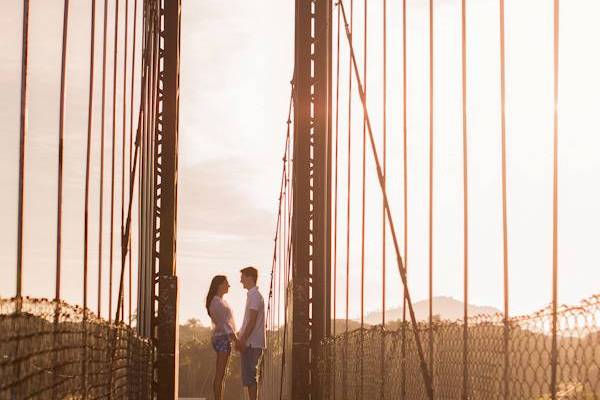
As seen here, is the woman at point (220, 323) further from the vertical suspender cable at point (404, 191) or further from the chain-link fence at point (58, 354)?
the vertical suspender cable at point (404, 191)

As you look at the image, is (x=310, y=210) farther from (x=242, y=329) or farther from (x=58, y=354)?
(x=58, y=354)

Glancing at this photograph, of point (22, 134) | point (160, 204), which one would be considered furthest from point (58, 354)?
point (160, 204)

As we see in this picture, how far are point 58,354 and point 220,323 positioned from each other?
6.45m

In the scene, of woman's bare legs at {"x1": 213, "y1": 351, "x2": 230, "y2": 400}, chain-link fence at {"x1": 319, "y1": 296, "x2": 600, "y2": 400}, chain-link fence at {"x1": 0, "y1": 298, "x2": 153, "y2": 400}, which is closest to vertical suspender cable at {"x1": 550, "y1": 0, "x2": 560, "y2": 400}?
chain-link fence at {"x1": 319, "y1": 296, "x2": 600, "y2": 400}

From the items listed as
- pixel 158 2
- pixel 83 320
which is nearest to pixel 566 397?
pixel 83 320

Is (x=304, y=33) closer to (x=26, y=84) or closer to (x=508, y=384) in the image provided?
(x=26, y=84)

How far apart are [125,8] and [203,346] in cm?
4941

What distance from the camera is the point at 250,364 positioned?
10562mm

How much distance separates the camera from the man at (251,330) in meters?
10.4

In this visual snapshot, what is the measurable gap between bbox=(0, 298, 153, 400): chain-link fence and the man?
13.8ft

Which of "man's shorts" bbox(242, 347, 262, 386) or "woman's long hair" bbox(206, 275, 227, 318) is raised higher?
"woman's long hair" bbox(206, 275, 227, 318)

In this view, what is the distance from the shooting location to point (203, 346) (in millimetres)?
56594

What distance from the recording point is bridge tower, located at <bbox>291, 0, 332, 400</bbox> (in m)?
8.70

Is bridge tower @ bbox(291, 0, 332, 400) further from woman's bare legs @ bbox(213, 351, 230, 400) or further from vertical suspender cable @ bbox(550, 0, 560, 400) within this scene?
vertical suspender cable @ bbox(550, 0, 560, 400)
